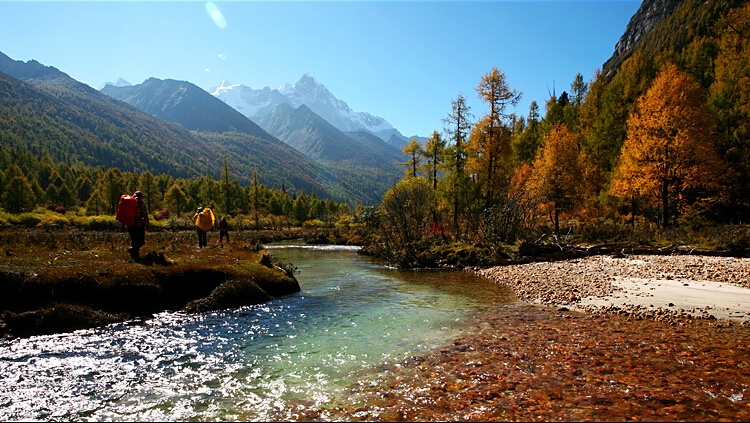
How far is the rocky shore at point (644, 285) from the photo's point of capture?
11255 millimetres

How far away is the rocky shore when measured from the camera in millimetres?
11255

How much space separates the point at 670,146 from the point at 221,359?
102ft

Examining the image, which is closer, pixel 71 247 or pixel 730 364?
pixel 730 364

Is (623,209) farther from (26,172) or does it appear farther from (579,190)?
(26,172)

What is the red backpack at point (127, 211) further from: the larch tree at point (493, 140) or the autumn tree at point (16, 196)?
the autumn tree at point (16, 196)

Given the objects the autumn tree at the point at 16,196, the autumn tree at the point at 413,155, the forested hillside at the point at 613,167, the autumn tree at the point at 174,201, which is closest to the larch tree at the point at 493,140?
the forested hillside at the point at 613,167

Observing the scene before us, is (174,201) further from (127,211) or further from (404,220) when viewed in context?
(127,211)

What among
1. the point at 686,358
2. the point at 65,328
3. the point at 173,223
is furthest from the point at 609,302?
the point at 173,223

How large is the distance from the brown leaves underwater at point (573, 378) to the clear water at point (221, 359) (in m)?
0.91

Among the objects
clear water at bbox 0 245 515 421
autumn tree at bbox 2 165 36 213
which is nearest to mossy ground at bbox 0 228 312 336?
clear water at bbox 0 245 515 421

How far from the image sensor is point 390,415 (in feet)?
18.9

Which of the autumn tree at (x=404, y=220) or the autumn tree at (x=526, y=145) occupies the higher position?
the autumn tree at (x=526, y=145)

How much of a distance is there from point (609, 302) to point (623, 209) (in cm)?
3093

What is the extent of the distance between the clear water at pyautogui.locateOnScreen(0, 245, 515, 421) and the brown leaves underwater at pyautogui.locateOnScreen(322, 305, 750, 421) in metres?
0.91
